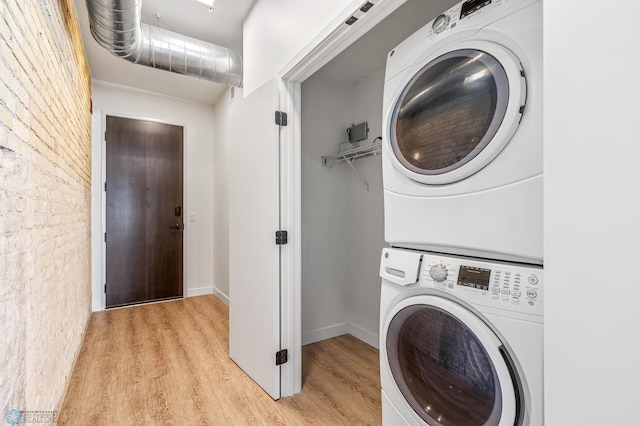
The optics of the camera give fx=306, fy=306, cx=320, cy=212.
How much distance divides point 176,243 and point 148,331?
132 cm

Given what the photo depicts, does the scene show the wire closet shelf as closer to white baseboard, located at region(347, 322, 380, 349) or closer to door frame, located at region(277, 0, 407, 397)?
door frame, located at region(277, 0, 407, 397)

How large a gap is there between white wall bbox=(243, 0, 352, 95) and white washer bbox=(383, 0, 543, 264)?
1.74ft

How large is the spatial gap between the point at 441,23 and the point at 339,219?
2016mm

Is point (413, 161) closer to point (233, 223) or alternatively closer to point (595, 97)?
point (595, 97)

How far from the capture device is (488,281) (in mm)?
881

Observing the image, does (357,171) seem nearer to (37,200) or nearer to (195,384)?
(195,384)

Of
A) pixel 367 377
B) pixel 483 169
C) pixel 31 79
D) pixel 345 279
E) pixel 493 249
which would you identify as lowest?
pixel 367 377

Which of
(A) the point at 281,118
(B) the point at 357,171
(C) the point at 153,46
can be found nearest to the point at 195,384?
(A) the point at 281,118

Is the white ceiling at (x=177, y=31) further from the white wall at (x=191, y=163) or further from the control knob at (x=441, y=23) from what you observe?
the control knob at (x=441, y=23)

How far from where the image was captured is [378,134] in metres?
2.63

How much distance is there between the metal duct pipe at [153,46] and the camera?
1.79 metres

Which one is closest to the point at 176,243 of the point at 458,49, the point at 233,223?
the point at 233,223

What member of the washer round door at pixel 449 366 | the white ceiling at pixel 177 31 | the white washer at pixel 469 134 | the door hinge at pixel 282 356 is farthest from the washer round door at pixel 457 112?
the white ceiling at pixel 177 31

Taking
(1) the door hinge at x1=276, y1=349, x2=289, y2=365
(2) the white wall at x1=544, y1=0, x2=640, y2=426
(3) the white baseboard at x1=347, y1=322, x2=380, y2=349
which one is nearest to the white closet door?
(1) the door hinge at x1=276, y1=349, x2=289, y2=365
